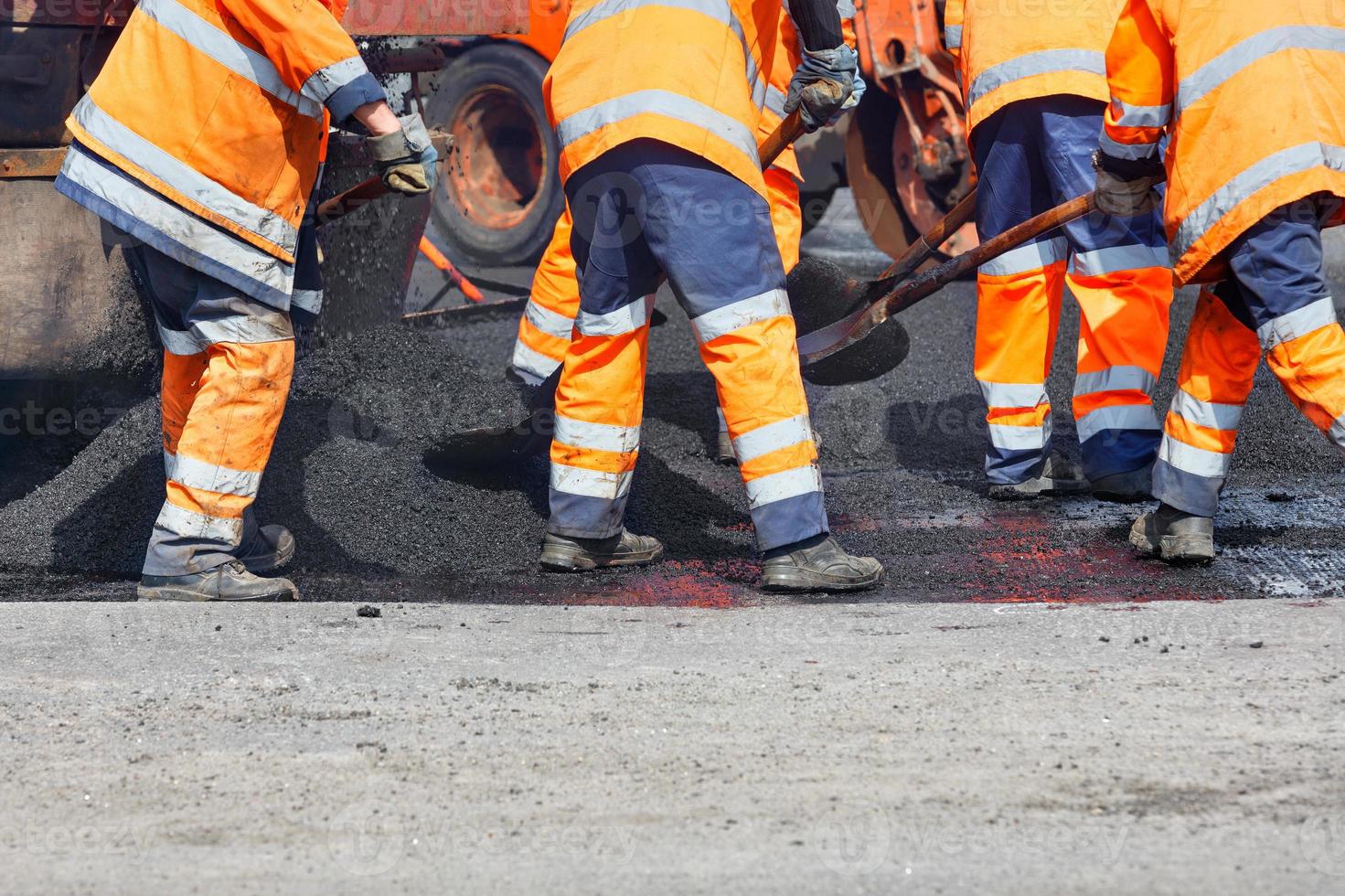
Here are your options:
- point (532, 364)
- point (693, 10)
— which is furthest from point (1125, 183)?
point (532, 364)

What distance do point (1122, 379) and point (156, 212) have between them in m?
2.57

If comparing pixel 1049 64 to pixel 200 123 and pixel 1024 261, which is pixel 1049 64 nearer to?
pixel 1024 261

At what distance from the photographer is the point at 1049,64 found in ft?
13.2

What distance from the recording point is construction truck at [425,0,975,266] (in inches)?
252

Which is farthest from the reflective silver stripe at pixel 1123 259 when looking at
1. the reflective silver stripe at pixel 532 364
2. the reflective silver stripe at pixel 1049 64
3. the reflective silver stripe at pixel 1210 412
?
the reflective silver stripe at pixel 532 364

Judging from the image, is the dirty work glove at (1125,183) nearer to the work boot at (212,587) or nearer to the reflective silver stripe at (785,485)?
the reflective silver stripe at (785,485)

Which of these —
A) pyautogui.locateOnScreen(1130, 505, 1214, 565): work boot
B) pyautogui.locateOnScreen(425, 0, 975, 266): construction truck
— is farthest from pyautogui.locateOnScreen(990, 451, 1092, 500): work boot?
pyautogui.locateOnScreen(425, 0, 975, 266): construction truck

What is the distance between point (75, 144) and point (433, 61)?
212 centimetres

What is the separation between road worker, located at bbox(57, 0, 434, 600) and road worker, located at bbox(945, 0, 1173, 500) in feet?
5.64

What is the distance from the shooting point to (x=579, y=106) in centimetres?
325

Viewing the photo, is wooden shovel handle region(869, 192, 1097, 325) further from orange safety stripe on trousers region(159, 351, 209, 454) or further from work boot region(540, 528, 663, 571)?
orange safety stripe on trousers region(159, 351, 209, 454)

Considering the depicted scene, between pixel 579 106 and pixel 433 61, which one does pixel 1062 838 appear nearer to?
pixel 579 106

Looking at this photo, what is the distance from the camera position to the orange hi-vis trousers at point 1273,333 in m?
3.06

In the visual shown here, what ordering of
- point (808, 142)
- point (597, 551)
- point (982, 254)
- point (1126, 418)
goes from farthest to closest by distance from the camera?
point (808, 142), point (1126, 418), point (982, 254), point (597, 551)
